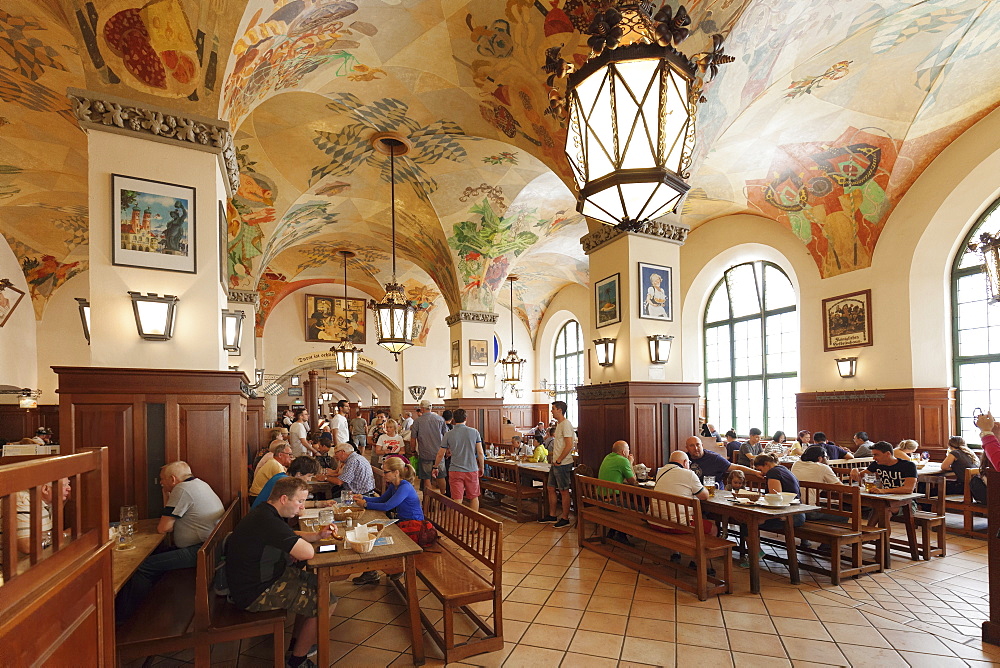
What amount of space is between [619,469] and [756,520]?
1594 millimetres

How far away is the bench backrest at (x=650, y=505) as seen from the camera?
4.75 metres

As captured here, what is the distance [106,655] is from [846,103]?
1032cm

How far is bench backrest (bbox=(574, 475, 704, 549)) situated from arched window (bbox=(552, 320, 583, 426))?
12.9 m

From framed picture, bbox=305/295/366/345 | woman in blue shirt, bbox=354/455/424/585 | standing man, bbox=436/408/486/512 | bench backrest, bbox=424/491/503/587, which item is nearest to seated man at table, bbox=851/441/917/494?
standing man, bbox=436/408/486/512

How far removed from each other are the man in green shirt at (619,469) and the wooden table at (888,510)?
236 cm

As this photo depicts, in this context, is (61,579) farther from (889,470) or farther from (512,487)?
(889,470)

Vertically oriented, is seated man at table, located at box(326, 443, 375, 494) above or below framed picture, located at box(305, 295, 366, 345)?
below

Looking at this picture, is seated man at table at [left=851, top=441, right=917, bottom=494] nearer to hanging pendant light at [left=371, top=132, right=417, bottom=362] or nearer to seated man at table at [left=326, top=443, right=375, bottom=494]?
seated man at table at [left=326, top=443, right=375, bottom=494]

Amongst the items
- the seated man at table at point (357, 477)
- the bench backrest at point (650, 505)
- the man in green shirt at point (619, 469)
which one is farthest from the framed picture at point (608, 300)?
the seated man at table at point (357, 477)

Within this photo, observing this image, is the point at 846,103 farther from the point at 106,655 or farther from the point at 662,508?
the point at 106,655

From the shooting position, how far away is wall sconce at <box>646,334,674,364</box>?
6910mm

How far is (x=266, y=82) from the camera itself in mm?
6000

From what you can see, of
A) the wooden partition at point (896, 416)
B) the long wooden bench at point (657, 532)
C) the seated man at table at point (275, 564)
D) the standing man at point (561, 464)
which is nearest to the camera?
the seated man at table at point (275, 564)

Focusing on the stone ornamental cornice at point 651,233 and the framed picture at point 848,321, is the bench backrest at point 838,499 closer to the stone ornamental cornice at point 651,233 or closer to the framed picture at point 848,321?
the stone ornamental cornice at point 651,233
